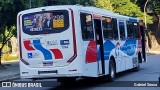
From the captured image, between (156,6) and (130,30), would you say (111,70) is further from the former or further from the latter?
(156,6)

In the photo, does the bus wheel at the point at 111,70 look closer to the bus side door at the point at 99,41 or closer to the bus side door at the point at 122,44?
the bus side door at the point at 99,41

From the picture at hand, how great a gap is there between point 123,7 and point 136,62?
2964 cm

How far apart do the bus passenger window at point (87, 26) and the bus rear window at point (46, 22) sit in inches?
28.4

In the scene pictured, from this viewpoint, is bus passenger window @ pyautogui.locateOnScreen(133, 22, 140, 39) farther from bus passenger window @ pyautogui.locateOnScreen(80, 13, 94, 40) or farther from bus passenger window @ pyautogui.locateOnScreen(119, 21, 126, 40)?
bus passenger window @ pyautogui.locateOnScreen(80, 13, 94, 40)

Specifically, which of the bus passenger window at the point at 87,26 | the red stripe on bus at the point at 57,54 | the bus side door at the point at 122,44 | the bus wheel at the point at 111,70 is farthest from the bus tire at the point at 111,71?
the red stripe on bus at the point at 57,54

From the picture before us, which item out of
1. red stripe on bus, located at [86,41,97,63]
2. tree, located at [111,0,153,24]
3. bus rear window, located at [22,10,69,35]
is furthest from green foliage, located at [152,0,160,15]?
bus rear window, located at [22,10,69,35]

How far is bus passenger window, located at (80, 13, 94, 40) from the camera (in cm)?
1515

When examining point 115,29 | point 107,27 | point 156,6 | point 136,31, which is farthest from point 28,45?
point 156,6

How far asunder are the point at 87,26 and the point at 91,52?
1.01 m

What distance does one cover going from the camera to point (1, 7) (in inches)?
993

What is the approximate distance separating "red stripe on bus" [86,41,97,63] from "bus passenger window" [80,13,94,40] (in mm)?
A: 271

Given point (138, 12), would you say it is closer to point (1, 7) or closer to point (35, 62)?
point (1, 7)

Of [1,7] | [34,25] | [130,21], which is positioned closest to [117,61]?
[130,21]

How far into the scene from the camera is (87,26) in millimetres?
15562
